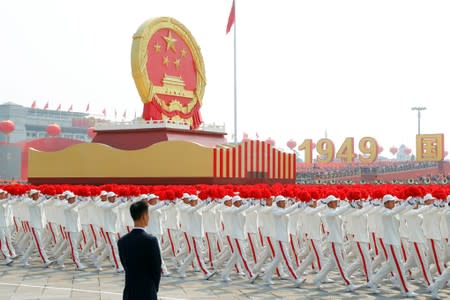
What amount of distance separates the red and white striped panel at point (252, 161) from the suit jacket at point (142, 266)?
81.3 ft

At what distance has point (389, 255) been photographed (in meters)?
10.5

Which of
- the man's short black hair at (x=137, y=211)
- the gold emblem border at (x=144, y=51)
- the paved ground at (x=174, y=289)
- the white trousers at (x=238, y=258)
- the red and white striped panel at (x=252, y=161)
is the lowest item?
the paved ground at (x=174, y=289)

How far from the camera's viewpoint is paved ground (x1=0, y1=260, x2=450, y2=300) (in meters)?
10.4

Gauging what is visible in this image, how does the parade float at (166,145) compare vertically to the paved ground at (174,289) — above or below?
above

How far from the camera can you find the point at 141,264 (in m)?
5.27

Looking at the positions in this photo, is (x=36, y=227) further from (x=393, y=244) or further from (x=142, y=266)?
(x=142, y=266)

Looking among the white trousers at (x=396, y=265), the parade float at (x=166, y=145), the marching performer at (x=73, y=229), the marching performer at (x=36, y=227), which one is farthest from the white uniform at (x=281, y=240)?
the parade float at (x=166, y=145)

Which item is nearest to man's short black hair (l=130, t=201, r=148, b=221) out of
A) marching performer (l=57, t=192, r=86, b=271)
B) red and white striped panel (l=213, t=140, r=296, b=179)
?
marching performer (l=57, t=192, r=86, b=271)

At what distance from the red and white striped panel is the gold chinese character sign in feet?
110

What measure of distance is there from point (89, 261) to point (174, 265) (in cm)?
216

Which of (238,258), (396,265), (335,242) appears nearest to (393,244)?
(396,265)

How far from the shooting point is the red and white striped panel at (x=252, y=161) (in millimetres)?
30594

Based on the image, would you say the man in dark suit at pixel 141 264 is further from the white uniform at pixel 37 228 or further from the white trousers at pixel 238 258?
the white uniform at pixel 37 228

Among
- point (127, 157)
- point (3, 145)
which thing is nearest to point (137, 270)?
point (127, 157)
